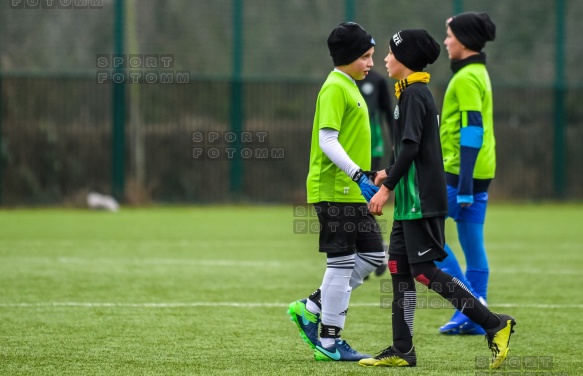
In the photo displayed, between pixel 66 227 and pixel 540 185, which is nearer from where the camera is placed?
pixel 66 227

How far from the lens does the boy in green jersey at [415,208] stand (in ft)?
18.7

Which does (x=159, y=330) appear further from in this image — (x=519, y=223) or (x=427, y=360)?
(x=519, y=223)

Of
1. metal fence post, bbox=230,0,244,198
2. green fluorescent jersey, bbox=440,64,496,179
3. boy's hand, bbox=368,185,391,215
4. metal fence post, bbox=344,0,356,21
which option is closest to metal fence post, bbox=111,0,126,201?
metal fence post, bbox=230,0,244,198

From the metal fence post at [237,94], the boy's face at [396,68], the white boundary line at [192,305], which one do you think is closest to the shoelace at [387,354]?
the boy's face at [396,68]

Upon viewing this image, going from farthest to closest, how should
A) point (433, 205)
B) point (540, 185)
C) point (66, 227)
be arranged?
point (540, 185)
point (66, 227)
point (433, 205)

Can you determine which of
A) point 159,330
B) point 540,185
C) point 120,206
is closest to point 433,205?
point 159,330

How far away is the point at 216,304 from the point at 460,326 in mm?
2125

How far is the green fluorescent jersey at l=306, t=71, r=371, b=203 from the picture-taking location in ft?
19.8

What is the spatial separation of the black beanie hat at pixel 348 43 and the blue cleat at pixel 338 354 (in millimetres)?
1667

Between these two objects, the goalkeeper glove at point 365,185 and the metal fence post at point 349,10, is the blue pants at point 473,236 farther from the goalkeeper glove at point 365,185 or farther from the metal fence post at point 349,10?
the metal fence post at point 349,10

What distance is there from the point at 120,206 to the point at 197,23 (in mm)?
4127

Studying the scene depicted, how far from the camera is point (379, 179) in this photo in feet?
19.1

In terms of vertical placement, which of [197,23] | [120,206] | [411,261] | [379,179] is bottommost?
[120,206]

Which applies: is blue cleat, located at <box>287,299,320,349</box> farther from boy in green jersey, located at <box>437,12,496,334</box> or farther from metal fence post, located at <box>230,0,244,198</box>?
metal fence post, located at <box>230,0,244,198</box>
